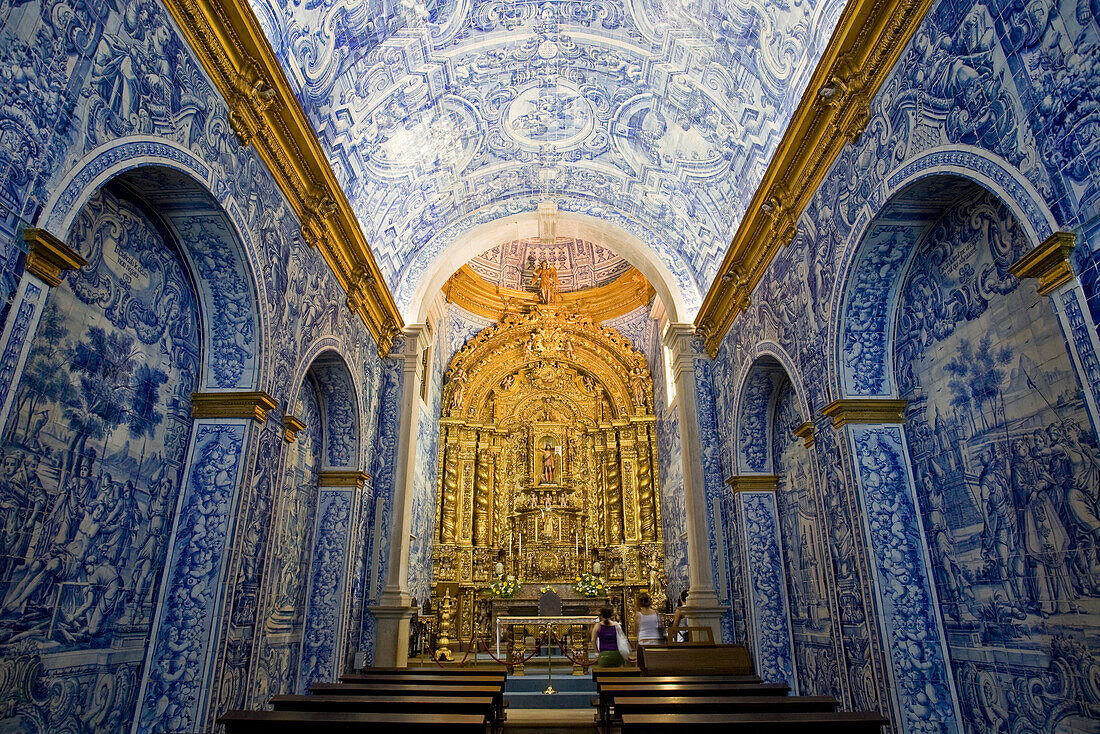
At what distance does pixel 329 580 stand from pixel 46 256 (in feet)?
23.4

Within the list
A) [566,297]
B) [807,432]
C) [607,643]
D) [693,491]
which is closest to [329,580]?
[607,643]

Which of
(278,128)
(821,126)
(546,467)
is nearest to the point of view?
(821,126)

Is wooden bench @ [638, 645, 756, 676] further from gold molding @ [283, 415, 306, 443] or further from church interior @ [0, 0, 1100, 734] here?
gold molding @ [283, 415, 306, 443]

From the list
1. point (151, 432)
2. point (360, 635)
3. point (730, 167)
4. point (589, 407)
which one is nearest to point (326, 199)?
point (151, 432)

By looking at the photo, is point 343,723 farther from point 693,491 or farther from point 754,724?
point 693,491

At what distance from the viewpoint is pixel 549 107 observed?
10.9 m

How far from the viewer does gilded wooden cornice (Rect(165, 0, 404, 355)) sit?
19.3 ft

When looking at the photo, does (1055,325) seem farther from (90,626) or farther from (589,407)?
(589,407)

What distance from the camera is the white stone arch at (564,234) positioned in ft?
40.9

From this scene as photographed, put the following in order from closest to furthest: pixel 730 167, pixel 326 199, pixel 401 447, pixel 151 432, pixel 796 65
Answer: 1. pixel 151 432
2. pixel 796 65
3. pixel 326 199
4. pixel 730 167
5. pixel 401 447

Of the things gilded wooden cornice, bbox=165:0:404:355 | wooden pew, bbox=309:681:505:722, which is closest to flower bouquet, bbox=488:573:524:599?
gilded wooden cornice, bbox=165:0:404:355

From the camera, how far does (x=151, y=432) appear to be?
6082mm

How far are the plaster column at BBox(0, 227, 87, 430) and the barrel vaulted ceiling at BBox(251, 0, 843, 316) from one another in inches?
153

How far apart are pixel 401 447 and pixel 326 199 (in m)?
4.88
